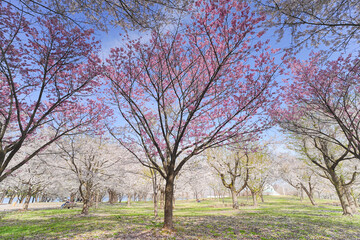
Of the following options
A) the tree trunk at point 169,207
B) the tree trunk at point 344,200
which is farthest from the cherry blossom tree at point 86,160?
the tree trunk at point 344,200

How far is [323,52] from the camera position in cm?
542

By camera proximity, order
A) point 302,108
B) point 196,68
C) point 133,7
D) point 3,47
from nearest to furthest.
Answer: point 133,7 → point 3,47 → point 196,68 → point 302,108

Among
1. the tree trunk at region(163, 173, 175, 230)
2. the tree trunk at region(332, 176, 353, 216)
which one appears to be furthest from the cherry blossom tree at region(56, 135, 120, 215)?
the tree trunk at region(332, 176, 353, 216)

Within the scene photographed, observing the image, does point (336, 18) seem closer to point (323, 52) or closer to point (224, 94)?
point (323, 52)

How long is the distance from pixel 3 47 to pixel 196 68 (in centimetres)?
680

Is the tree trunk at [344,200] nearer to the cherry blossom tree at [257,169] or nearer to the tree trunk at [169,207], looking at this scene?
the cherry blossom tree at [257,169]

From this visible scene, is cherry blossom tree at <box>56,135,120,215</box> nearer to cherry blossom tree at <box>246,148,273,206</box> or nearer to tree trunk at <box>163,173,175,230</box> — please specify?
tree trunk at <box>163,173,175,230</box>

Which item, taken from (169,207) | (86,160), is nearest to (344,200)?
(169,207)

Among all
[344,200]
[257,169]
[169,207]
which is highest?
[257,169]

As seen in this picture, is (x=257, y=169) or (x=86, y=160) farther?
(x=257, y=169)

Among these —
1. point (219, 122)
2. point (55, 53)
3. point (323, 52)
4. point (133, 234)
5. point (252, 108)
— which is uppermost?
point (55, 53)

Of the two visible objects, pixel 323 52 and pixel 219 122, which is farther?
pixel 219 122

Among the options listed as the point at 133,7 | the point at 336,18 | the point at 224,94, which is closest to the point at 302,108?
the point at 224,94

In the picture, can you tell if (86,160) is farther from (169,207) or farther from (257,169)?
(257,169)
